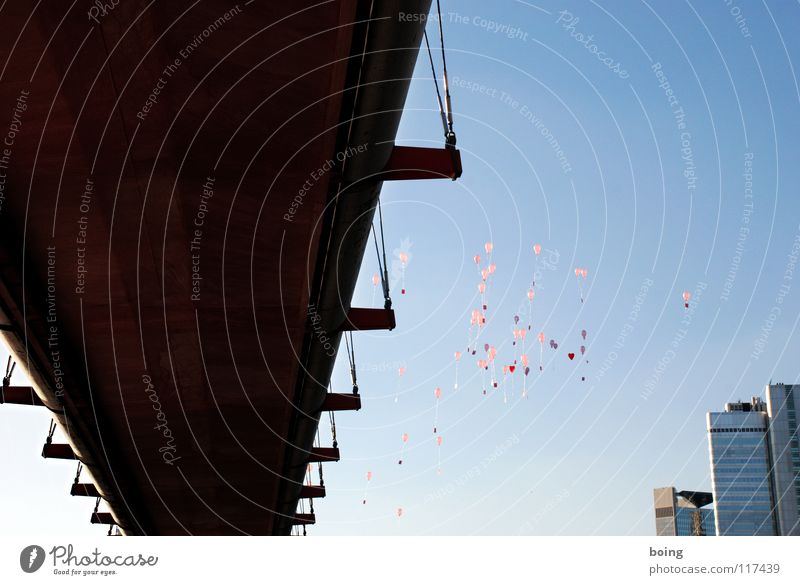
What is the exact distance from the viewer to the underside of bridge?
12625 mm

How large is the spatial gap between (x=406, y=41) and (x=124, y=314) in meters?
11.5

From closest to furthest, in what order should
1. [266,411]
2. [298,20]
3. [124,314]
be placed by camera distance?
[298,20] → [124,314] → [266,411]

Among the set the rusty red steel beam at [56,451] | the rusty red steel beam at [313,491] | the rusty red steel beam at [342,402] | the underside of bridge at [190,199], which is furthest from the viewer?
the rusty red steel beam at [313,491]

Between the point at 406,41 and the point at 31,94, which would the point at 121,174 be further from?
the point at 406,41

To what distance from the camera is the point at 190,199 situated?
17031mm

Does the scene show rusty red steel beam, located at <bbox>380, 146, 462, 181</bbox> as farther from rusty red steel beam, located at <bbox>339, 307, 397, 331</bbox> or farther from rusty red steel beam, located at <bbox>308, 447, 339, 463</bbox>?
rusty red steel beam, located at <bbox>308, 447, 339, 463</bbox>

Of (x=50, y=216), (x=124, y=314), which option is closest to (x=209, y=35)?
(x=50, y=216)

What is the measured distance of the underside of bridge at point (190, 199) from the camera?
12.6 metres

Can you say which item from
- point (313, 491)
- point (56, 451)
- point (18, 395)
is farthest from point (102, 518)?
point (18, 395)

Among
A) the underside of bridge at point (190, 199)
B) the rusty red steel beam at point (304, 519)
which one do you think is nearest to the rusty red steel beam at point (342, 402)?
the underside of bridge at point (190, 199)

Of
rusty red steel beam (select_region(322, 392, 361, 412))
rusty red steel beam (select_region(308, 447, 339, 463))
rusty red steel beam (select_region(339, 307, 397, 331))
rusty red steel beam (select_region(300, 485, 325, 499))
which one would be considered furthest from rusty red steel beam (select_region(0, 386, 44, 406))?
rusty red steel beam (select_region(300, 485, 325, 499))

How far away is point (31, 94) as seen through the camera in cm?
1345

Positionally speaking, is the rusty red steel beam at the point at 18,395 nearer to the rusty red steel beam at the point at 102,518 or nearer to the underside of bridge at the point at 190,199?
the underside of bridge at the point at 190,199

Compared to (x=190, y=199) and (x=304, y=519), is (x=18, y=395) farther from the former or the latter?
(x=304, y=519)
